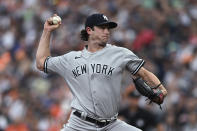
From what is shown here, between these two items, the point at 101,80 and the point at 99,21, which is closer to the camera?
the point at 101,80

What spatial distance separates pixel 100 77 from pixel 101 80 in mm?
37

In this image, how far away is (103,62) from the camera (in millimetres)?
7445

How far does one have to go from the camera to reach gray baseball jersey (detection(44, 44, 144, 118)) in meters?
7.40

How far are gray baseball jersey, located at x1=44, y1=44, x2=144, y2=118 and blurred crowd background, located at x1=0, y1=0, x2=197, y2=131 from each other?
2.40 meters

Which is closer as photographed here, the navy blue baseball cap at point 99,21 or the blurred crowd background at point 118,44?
the navy blue baseball cap at point 99,21

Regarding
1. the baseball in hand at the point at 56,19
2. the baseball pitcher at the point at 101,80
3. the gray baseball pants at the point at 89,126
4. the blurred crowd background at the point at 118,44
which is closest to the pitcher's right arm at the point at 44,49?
the baseball in hand at the point at 56,19

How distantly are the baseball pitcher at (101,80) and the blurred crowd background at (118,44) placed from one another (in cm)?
238

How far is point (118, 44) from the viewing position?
13367 millimetres

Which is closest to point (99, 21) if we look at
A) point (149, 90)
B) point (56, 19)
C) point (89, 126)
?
point (56, 19)

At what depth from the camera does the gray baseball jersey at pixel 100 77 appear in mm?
7398

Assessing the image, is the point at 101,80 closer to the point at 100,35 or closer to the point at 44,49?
the point at 100,35

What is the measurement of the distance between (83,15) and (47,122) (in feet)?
9.13

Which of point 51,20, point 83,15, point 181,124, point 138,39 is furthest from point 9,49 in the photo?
point 51,20

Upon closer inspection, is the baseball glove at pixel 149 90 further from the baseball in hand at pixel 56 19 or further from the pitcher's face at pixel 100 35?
the baseball in hand at pixel 56 19
